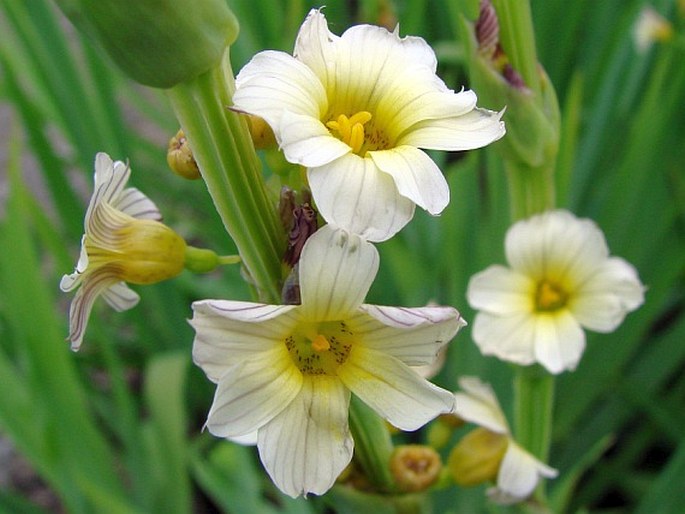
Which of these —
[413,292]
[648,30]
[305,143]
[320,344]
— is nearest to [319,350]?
[320,344]

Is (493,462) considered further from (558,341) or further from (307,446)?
(307,446)

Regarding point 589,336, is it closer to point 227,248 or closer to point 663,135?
point 663,135

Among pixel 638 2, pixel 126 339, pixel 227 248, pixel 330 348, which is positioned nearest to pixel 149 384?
pixel 227 248

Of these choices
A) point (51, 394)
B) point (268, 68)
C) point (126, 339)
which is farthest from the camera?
point (126, 339)

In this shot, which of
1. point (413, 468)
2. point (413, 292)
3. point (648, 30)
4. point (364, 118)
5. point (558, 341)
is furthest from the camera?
point (648, 30)

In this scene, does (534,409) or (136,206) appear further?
(534,409)
